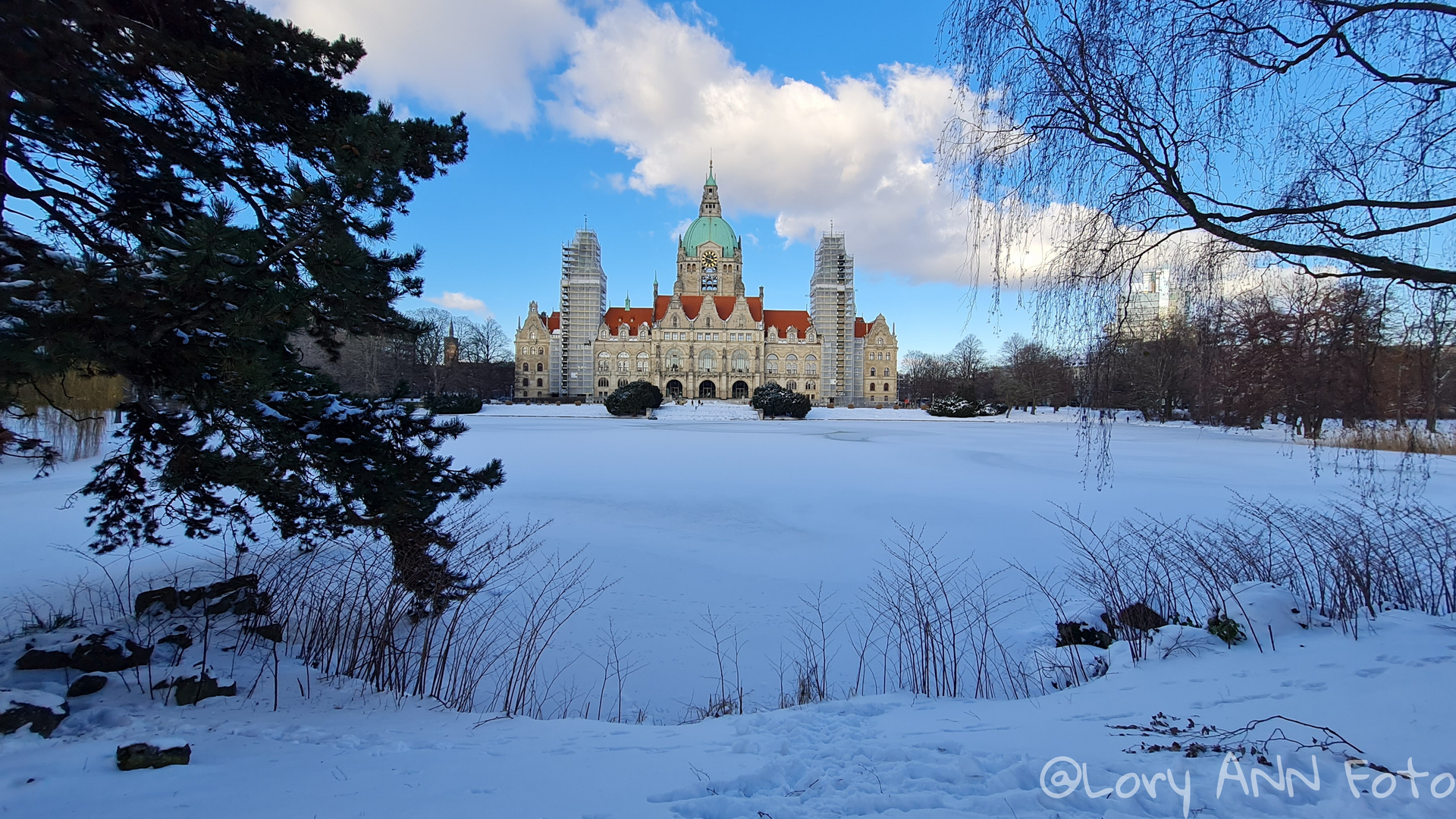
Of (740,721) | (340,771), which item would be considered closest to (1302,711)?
(740,721)

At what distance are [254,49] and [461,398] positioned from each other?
3852 centimetres

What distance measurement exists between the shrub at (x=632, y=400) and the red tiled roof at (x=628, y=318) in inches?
1046

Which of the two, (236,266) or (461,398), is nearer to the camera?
(236,266)

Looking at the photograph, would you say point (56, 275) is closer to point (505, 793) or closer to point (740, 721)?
point (505, 793)

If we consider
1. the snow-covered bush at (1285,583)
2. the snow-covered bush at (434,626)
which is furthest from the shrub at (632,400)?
the snow-covered bush at (1285,583)

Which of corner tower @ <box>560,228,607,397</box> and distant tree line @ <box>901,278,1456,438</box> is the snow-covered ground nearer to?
distant tree line @ <box>901,278,1456,438</box>

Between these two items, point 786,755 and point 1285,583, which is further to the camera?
point 1285,583

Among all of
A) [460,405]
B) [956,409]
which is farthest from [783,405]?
[460,405]

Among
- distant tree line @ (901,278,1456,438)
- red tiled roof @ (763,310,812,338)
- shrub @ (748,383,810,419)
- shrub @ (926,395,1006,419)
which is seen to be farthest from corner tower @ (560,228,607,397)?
distant tree line @ (901,278,1456,438)

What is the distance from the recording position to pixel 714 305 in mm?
68688

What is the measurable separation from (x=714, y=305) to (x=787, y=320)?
916cm

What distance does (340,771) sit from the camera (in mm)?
2570

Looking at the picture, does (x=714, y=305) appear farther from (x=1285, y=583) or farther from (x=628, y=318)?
(x=1285, y=583)

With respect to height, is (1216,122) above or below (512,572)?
above
